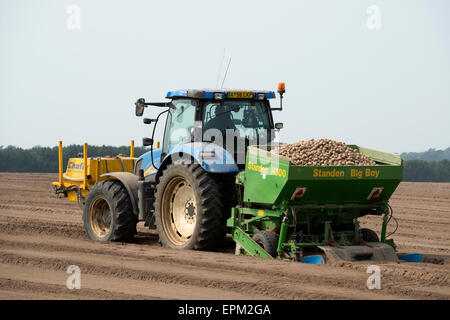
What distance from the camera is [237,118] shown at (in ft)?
34.7

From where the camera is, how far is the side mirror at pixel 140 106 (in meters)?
10.8

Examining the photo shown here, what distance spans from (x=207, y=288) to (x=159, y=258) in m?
1.77

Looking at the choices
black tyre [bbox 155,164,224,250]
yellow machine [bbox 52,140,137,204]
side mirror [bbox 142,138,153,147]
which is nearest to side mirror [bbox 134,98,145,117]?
side mirror [bbox 142,138,153,147]

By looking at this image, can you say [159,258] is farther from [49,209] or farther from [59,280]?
[49,209]

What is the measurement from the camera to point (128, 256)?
31.7 ft

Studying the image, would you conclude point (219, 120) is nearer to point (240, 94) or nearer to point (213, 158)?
point (240, 94)

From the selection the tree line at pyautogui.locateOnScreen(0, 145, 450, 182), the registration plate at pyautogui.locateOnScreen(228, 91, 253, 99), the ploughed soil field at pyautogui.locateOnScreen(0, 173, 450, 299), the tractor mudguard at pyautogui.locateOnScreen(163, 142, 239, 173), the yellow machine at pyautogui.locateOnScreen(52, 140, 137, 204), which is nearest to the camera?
the ploughed soil field at pyautogui.locateOnScreen(0, 173, 450, 299)

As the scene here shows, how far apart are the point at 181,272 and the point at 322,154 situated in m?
2.38

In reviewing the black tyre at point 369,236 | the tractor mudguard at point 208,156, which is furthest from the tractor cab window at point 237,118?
the black tyre at point 369,236

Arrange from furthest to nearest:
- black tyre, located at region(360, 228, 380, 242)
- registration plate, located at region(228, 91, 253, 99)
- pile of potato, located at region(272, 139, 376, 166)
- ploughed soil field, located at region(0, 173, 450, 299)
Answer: registration plate, located at region(228, 91, 253, 99), black tyre, located at region(360, 228, 380, 242), pile of potato, located at region(272, 139, 376, 166), ploughed soil field, located at region(0, 173, 450, 299)

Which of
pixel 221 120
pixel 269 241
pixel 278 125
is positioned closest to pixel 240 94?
pixel 221 120

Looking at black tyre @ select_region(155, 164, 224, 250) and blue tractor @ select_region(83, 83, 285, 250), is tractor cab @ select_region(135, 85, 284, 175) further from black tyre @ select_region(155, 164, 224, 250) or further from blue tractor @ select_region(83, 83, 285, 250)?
black tyre @ select_region(155, 164, 224, 250)

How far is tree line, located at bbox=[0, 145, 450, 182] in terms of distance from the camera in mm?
28547
